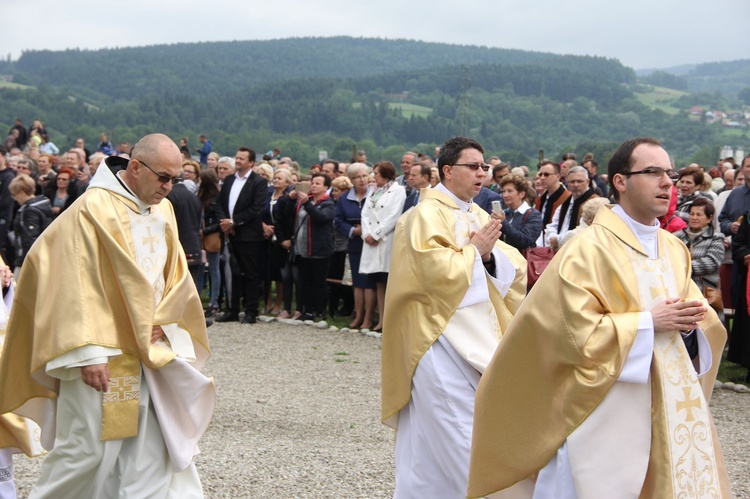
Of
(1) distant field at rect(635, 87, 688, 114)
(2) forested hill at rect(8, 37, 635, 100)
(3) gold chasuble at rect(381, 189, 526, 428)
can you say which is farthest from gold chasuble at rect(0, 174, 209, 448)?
(2) forested hill at rect(8, 37, 635, 100)

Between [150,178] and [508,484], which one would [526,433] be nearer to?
[508,484]

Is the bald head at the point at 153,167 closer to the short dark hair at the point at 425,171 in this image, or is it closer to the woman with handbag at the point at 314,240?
the short dark hair at the point at 425,171

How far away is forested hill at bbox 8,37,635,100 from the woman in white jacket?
319ft

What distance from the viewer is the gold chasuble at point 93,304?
16.3 ft

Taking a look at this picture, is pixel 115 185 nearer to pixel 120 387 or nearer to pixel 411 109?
pixel 120 387

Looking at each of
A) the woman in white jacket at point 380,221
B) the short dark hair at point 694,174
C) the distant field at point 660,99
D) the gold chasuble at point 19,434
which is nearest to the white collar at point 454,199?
the gold chasuble at point 19,434

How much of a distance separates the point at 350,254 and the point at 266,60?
517 feet

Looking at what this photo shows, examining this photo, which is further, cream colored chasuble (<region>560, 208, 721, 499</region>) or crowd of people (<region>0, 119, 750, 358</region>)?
crowd of people (<region>0, 119, 750, 358</region>)

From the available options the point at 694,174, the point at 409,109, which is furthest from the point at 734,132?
the point at 694,174

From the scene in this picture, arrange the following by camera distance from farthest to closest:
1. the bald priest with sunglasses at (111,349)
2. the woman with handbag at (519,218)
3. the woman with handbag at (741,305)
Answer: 1. the woman with handbag at (519,218)
2. the woman with handbag at (741,305)
3. the bald priest with sunglasses at (111,349)

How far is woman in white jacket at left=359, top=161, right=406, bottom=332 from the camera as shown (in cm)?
1155

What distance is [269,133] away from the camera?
8025 cm

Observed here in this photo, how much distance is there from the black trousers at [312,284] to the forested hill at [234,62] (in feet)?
316

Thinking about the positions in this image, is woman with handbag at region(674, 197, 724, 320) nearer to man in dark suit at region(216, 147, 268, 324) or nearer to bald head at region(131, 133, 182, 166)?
bald head at region(131, 133, 182, 166)
